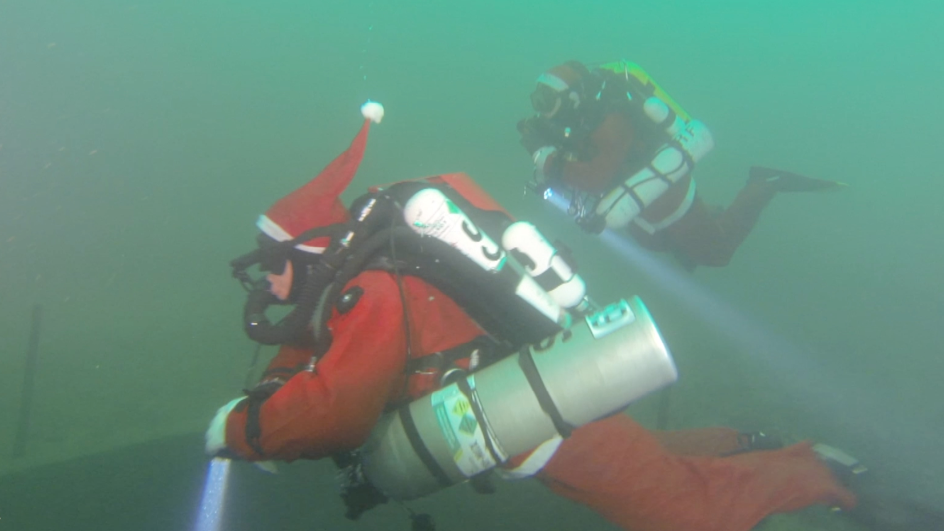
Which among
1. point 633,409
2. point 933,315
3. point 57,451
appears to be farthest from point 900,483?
point 57,451

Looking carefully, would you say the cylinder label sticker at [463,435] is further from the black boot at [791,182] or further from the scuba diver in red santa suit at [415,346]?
the black boot at [791,182]

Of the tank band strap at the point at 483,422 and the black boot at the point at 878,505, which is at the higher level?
the tank band strap at the point at 483,422

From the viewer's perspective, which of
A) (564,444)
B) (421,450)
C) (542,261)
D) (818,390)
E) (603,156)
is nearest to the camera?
(421,450)

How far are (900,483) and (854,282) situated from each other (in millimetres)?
5758

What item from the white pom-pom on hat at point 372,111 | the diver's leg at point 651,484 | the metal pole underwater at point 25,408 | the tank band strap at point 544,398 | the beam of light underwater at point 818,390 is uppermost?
the metal pole underwater at point 25,408

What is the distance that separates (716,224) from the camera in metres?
5.52

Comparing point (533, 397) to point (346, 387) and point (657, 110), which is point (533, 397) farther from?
point (657, 110)

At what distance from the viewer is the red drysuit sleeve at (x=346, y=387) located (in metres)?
1.79

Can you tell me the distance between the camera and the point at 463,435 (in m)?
1.97

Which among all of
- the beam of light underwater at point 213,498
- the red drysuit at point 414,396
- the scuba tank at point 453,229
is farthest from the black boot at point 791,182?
the beam of light underwater at point 213,498

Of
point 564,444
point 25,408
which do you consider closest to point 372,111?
point 564,444

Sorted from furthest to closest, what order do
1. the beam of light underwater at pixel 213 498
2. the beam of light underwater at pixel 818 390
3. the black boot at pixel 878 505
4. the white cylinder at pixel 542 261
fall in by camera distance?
1. the beam of light underwater at pixel 818 390
2. the beam of light underwater at pixel 213 498
3. the black boot at pixel 878 505
4. the white cylinder at pixel 542 261

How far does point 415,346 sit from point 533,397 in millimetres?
547

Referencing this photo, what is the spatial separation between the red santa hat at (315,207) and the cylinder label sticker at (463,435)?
0.85m
